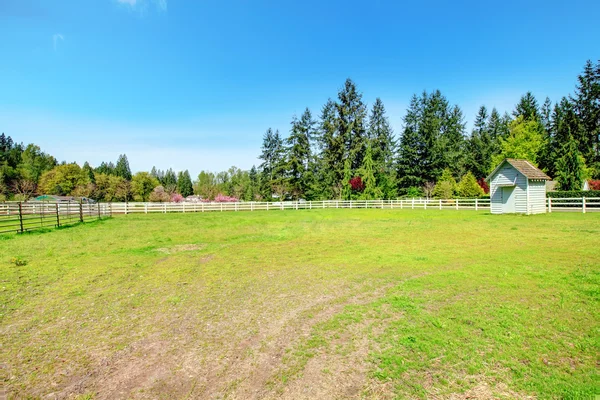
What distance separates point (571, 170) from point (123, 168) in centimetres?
11816

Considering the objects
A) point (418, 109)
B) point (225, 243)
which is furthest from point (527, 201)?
point (418, 109)

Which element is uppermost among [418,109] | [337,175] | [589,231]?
[418,109]

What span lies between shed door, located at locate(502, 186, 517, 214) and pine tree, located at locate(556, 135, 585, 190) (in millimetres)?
14758

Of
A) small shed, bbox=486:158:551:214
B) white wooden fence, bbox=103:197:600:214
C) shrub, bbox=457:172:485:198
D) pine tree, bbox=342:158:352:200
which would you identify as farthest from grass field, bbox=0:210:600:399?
pine tree, bbox=342:158:352:200

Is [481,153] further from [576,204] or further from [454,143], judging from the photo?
[576,204]

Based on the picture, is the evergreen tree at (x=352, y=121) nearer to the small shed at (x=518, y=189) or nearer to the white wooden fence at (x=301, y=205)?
the white wooden fence at (x=301, y=205)

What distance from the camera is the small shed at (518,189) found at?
21609 millimetres

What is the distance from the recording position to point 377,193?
4175 centimetres

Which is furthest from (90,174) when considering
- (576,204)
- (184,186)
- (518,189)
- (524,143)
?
(576,204)

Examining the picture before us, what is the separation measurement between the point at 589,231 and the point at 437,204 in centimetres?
2173

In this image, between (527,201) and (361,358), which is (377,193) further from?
(361,358)

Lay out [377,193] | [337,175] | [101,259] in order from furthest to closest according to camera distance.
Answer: [337,175] < [377,193] < [101,259]

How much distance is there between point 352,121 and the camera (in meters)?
47.8

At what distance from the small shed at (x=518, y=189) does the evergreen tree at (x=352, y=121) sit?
984 inches
